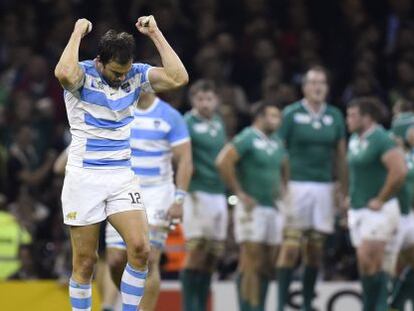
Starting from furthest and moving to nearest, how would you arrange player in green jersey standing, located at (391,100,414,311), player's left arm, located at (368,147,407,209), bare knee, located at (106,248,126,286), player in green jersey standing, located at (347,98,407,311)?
player in green jersey standing, located at (391,100,414,311) → player in green jersey standing, located at (347,98,407,311) → player's left arm, located at (368,147,407,209) → bare knee, located at (106,248,126,286)

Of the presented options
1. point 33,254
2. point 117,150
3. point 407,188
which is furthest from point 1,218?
point 117,150

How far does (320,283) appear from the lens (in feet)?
50.0

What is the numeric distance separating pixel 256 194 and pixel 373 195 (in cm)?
139

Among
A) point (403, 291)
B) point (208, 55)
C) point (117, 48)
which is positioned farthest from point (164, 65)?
point (208, 55)

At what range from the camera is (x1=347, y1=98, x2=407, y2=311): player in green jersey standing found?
13.0 m

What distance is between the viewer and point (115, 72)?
33.1 feet

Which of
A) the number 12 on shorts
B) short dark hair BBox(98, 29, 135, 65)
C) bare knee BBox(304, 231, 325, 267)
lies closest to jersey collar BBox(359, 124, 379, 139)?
bare knee BBox(304, 231, 325, 267)

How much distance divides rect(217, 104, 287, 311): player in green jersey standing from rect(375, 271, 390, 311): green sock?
4.22 ft

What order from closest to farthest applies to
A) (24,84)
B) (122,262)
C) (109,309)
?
(122,262) < (109,309) < (24,84)

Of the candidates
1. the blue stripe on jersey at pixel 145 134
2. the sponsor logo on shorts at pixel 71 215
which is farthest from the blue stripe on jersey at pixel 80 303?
the blue stripe on jersey at pixel 145 134

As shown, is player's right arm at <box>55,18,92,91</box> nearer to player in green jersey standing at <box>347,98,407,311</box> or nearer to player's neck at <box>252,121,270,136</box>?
player in green jersey standing at <box>347,98,407,311</box>

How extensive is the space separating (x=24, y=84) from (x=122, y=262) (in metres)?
6.93

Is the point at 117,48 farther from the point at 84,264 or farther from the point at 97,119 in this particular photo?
the point at 84,264

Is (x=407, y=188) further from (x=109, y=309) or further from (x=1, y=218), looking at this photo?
(x=1, y=218)
